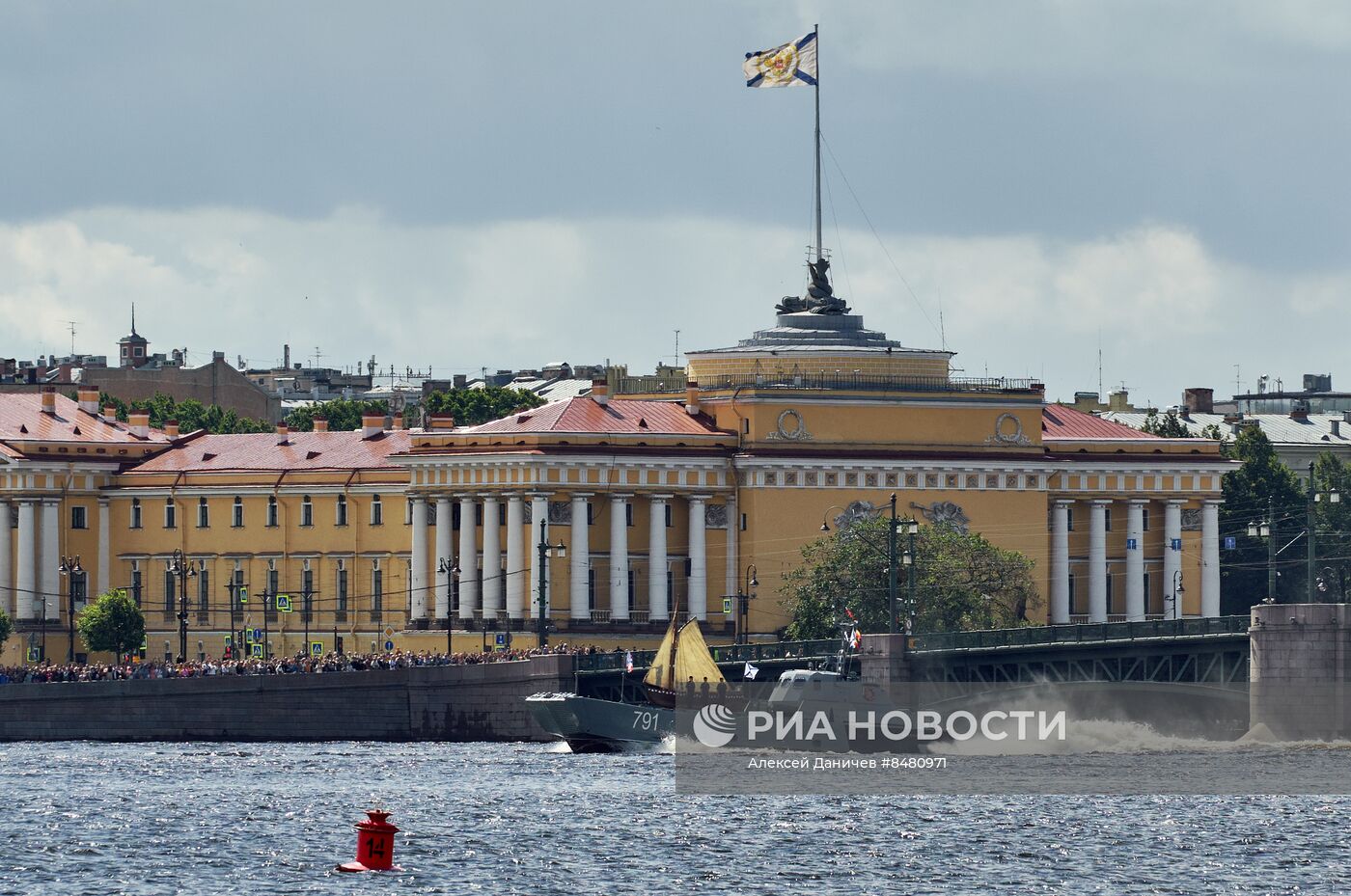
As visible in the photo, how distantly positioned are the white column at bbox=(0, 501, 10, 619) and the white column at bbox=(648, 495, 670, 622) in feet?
70.5

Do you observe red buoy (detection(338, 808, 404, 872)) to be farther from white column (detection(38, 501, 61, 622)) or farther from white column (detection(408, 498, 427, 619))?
white column (detection(38, 501, 61, 622))

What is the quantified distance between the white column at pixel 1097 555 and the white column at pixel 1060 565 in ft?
2.71

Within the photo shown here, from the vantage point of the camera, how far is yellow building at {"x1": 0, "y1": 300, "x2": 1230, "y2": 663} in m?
136

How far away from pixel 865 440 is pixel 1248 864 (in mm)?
56897

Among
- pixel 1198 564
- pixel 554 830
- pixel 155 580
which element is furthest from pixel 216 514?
pixel 554 830

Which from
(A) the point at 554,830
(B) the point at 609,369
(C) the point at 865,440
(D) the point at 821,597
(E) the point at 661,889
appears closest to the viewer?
(E) the point at 661,889

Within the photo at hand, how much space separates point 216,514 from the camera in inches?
5694

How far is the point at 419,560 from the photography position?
13862 centimetres

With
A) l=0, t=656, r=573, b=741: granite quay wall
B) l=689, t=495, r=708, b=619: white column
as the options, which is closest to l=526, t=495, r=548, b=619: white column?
l=689, t=495, r=708, b=619: white column

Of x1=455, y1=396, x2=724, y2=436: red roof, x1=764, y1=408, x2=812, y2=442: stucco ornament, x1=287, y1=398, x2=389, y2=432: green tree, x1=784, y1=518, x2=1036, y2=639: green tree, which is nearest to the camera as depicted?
x1=784, y1=518, x2=1036, y2=639: green tree

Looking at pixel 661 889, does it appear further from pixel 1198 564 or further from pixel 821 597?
pixel 1198 564

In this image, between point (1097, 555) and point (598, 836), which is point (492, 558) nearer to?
point (1097, 555)

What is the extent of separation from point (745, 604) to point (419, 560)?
10.9 metres

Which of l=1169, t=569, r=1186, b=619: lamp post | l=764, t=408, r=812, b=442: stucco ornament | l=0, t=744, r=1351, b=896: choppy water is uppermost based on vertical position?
l=764, t=408, r=812, b=442: stucco ornament
